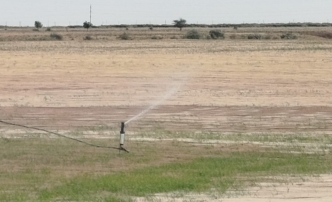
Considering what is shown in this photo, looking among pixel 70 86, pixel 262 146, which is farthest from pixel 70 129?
pixel 70 86

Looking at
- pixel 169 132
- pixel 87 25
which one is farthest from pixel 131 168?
pixel 87 25

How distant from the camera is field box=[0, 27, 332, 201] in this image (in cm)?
1094

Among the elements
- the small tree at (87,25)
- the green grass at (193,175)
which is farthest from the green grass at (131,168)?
the small tree at (87,25)

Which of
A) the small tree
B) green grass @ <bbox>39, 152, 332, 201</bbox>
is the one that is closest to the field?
green grass @ <bbox>39, 152, 332, 201</bbox>

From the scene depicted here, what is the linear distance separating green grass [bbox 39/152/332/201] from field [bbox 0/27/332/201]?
16mm

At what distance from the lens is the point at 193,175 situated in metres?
11.7

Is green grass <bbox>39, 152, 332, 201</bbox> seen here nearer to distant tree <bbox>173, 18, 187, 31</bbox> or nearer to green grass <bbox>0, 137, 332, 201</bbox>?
green grass <bbox>0, 137, 332, 201</bbox>

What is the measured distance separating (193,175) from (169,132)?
17.0ft

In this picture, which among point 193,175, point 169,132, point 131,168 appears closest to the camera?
point 193,175

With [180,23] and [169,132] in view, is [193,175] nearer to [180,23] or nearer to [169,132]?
[169,132]

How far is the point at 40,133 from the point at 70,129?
3.64 feet

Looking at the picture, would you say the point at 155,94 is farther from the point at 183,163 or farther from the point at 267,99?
the point at 183,163

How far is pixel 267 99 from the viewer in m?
23.6

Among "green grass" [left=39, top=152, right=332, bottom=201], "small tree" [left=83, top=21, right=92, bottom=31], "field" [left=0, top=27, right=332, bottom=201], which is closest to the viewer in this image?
"green grass" [left=39, top=152, right=332, bottom=201]
